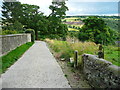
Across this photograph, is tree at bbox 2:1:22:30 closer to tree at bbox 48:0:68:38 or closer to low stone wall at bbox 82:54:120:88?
tree at bbox 48:0:68:38

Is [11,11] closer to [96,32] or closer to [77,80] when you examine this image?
[96,32]

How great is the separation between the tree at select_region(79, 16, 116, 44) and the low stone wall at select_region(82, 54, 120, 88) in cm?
2878

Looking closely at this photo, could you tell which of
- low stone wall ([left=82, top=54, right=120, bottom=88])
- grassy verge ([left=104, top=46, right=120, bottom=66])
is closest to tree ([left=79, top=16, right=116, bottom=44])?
grassy verge ([left=104, top=46, right=120, bottom=66])

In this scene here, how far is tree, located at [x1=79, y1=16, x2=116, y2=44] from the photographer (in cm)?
3481

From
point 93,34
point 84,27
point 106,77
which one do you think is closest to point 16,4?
point 84,27

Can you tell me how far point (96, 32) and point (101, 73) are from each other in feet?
109

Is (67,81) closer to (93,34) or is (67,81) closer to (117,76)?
(117,76)

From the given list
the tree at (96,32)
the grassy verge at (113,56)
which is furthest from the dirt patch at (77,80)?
the tree at (96,32)

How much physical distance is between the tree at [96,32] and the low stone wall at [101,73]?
28.8 m

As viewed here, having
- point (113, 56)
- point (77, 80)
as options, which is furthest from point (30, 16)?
point (77, 80)

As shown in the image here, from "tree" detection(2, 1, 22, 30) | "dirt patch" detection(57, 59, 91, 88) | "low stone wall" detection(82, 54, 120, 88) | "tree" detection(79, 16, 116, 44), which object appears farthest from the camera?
"tree" detection(2, 1, 22, 30)

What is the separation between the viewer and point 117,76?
3.47m

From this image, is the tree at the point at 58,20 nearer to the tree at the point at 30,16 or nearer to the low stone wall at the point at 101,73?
the tree at the point at 30,16

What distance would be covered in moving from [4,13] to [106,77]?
137 feet
